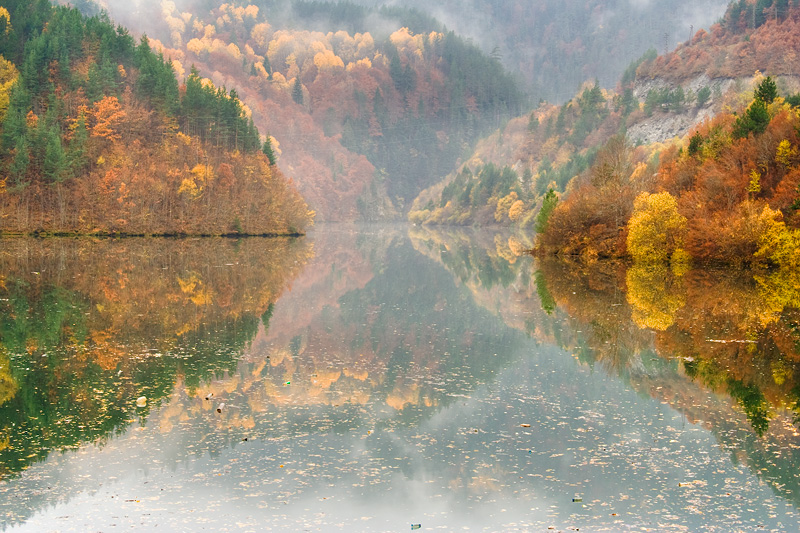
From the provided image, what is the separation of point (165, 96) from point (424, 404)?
9140 centimetres

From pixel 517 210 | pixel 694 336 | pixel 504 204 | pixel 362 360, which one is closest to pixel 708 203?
pixel 694 336

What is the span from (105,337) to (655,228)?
A: 3832 centimetres

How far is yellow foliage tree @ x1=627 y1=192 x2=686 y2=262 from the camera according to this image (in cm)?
4969

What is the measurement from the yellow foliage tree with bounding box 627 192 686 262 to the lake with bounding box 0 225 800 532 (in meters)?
18.4

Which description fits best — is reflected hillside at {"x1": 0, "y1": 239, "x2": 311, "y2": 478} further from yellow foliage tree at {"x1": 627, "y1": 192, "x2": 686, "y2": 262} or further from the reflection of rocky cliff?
yellow foliage tree at {"x1": 627, "y1": 192, "x2": 686, "y2": 262}

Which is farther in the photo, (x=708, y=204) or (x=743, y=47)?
(x=743, y=47)

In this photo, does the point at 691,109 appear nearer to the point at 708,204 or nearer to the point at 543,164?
the point at 543,164

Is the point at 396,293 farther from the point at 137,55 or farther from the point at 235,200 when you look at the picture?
the point at 137,55

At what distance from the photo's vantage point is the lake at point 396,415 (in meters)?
10.7

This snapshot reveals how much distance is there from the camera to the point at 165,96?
98375mm

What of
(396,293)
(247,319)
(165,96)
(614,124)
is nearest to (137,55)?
(165,96)

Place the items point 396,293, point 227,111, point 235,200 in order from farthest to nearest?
point 227,111 < point 235,200 < point 396,293

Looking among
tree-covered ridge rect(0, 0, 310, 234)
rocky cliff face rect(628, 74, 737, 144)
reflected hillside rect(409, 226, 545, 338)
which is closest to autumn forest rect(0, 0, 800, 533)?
reflected hillside rect(409, 226, 545, 338)

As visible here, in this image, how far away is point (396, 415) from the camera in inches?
598
